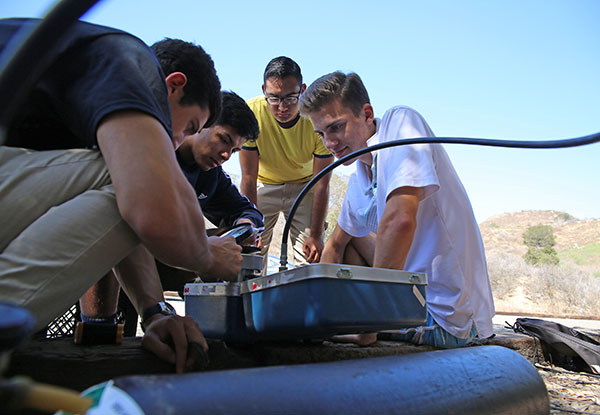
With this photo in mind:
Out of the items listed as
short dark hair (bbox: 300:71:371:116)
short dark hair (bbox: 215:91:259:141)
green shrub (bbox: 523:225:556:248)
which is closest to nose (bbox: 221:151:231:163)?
short dark hair (bbox: 215:91:259:141)

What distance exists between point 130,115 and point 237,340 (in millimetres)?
763

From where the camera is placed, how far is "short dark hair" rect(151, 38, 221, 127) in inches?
54.3

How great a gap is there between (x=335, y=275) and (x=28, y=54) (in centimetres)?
73

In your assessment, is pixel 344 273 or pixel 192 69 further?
pixel 192 69

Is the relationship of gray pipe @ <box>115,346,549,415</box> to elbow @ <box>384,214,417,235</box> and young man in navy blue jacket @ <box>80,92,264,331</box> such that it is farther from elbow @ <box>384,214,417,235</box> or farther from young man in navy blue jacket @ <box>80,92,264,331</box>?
young man in navy blue jacket @ <box>80,92,264,331</box>

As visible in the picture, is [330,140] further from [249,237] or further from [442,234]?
[442,234]

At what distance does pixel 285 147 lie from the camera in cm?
335

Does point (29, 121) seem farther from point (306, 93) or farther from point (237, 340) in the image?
point (306, 93)

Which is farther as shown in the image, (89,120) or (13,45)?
(89,120)

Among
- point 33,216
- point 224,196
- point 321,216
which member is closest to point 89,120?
point 33,216

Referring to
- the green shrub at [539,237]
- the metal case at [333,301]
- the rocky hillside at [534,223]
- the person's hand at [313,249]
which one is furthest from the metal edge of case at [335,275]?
the green shrub at [539,237]

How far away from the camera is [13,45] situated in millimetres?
571

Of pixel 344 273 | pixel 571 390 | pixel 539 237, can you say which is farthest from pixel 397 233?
pixel 539 237

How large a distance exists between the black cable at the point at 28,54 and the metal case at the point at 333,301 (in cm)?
67
